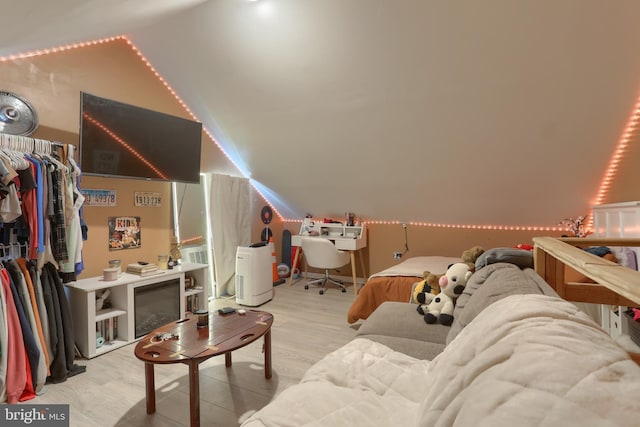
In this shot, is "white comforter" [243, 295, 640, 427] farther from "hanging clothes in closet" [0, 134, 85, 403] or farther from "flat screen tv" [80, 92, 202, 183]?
"flat screen tv" [80, 92, 202, 183]

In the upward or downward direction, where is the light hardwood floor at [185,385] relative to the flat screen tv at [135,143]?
downward

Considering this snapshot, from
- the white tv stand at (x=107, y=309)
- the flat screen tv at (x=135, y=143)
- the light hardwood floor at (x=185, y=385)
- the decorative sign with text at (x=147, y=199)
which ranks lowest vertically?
the light hardwood floor at (x=185, y=385)

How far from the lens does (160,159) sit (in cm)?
331

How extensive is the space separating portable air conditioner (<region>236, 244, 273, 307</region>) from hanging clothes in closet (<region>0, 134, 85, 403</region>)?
1.75 m

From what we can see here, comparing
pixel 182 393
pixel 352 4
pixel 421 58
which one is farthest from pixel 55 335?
pixel 421 58

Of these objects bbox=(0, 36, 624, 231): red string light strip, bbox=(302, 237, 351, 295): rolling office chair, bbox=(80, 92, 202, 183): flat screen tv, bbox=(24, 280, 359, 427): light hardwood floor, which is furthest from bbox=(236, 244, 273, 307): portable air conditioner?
bbox=(0, 36, 624, 231): red string light strip

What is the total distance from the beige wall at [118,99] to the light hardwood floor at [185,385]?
1.07 metres

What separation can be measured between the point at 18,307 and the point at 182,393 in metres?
1.23

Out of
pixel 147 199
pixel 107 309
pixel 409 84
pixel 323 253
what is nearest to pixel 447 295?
pixel 409 84

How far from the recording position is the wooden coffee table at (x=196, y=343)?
68.1 inches

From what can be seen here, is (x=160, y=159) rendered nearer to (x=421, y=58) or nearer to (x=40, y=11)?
(x=40, y=11)

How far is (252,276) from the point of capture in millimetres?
3963

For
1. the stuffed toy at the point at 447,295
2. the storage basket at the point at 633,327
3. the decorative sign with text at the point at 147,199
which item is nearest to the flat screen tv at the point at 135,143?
the decorative sign with text at the point at 147,199

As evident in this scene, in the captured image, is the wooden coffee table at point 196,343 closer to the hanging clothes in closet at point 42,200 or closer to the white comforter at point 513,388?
the white comforter at point 513,388
